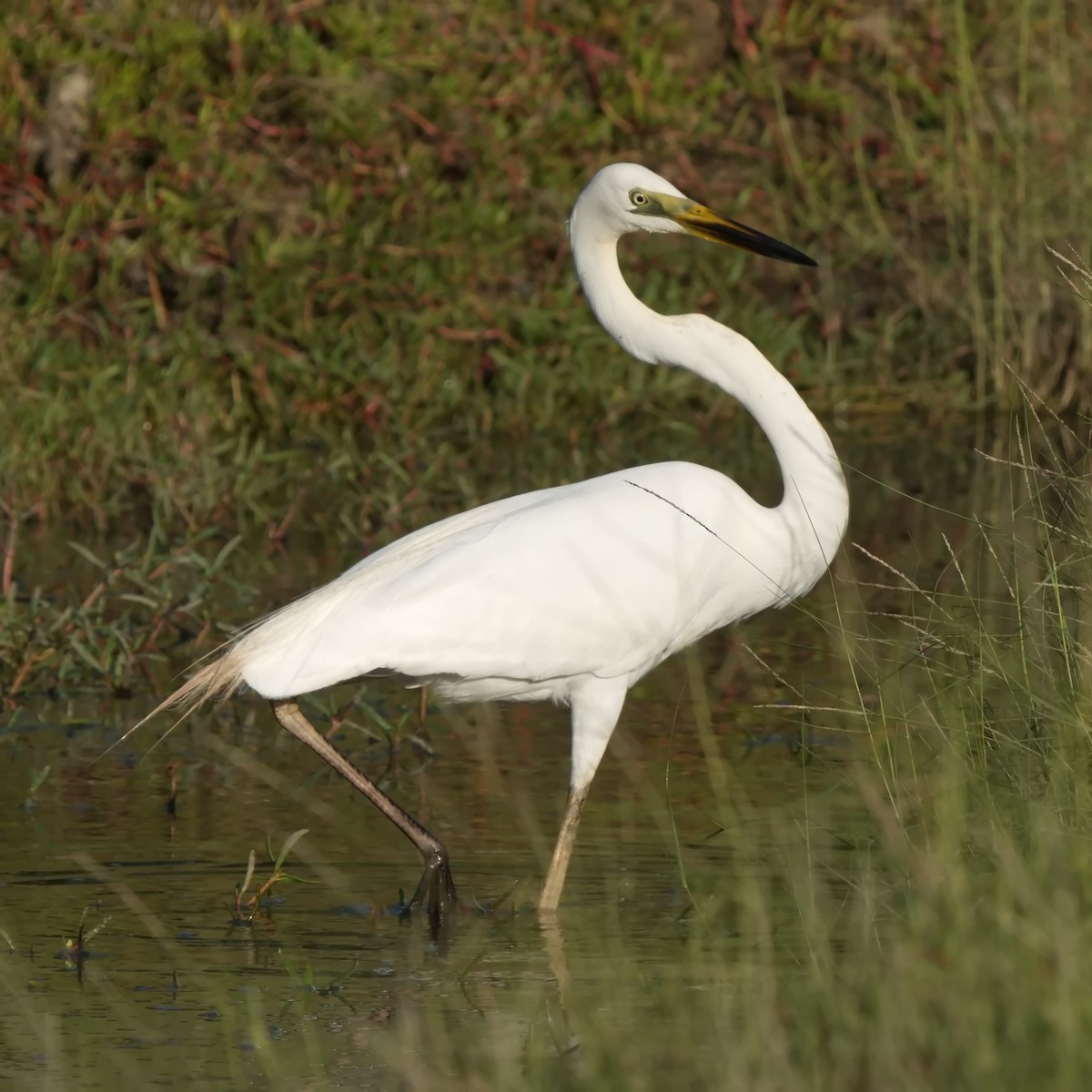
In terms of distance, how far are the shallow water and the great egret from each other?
7.4 inches

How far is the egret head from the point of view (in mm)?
5418

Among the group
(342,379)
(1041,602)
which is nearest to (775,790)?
(1041,602)

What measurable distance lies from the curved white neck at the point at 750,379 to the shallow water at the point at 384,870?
0.35m

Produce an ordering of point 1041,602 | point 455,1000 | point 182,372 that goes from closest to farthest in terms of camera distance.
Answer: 1. point 455,1000
2. point 1041,602
3. point 182,372

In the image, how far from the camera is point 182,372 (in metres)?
9.07

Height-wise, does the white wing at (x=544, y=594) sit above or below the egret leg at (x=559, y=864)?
above

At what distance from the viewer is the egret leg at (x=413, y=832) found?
15.2ft

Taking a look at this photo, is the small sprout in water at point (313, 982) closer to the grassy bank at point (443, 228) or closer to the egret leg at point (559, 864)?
the egret leg at point (559, 864)

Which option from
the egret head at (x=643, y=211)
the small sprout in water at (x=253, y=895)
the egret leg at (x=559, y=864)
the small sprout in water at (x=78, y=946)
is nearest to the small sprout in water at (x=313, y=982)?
the small sprout in water at (x=253, y=895)

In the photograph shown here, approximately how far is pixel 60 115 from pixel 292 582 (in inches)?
126

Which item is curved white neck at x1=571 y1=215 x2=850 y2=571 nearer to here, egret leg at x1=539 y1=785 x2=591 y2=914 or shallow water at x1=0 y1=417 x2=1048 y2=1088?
shallow water at x1=0 y1=417 x2=1048 y2=1088

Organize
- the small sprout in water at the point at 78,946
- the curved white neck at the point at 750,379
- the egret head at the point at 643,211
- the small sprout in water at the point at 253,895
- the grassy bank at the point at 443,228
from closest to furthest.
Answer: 1. the small sprout in water at the point at 78,946
2. the small sprout in water at the point at 253,895
3. the curved white neck at the point at 750,379
4. the egret head at the point at 643,211
5. the grassy bank at the point at 443,228

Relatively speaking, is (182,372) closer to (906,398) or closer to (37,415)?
(37,415)

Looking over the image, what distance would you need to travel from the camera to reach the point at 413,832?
15.5 ft
